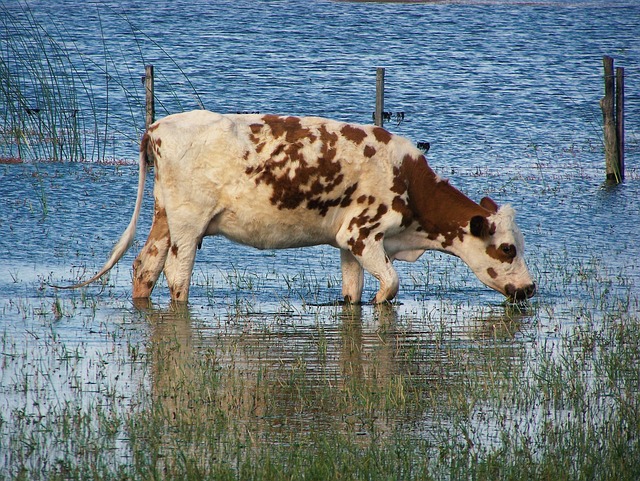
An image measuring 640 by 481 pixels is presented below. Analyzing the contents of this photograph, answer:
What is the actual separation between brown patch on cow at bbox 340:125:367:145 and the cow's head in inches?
54.1

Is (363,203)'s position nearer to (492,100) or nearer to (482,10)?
(492,100)

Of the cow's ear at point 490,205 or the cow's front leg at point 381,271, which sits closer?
the cow's front leg at point 381,271

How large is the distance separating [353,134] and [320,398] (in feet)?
14.6

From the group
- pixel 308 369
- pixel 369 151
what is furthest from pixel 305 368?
pixel 369 151

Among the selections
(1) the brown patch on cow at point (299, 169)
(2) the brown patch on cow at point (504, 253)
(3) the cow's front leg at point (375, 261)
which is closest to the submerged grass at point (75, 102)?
(1) the brown patch on cow at point (299, 169)

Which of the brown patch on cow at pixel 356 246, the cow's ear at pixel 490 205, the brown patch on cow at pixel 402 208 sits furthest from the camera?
the cow's ear at pixel 490 205

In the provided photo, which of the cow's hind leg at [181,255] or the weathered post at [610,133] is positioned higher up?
the cow's hind leg at [181,255]

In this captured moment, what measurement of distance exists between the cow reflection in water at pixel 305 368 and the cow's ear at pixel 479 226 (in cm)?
120

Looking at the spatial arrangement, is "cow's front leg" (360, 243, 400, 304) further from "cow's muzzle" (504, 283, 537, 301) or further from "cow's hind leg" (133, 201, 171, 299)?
"cow's hind leg" (133, 201, 171, 299)

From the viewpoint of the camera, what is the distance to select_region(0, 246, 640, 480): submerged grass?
5609 mm

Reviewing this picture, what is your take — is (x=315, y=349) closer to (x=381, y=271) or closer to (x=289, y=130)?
(x=381, y=271)

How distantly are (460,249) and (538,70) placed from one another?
83.1 feet

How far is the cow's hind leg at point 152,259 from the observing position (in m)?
10.7

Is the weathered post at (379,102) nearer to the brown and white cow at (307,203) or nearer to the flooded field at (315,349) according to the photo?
the flooded field at (315,349)
